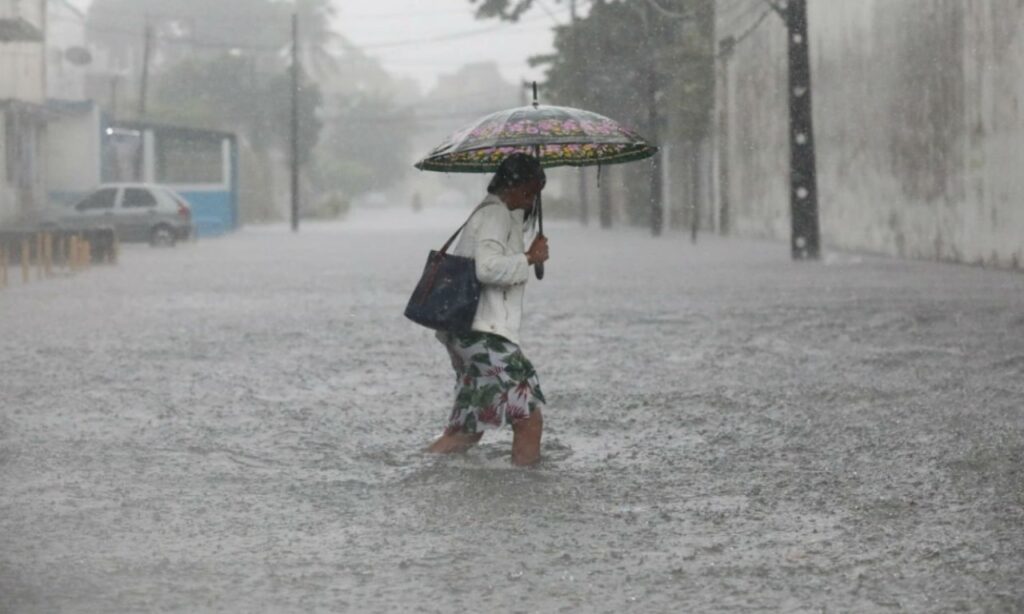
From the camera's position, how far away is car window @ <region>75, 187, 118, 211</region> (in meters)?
36.5

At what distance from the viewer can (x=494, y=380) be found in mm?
7387

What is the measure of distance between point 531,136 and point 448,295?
0.72 meters

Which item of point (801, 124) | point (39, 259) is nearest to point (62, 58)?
point (39, 259)

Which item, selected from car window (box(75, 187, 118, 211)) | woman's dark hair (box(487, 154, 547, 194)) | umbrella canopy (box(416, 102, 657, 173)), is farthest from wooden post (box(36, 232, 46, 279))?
woman's dark hair (box(487, 154, 547, 194))

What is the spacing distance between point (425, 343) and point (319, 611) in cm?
845

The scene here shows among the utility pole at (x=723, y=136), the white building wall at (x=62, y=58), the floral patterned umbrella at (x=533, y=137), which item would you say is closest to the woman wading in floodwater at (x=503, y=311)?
the floral patterned umbrella at (x=533, y=137)

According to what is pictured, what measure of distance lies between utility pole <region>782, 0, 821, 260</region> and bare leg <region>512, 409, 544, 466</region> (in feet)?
60.9

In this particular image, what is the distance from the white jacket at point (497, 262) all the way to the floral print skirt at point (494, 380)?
0.07 meters

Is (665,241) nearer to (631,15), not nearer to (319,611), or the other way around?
(631,15)

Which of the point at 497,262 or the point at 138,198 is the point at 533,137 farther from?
the point at 138,198

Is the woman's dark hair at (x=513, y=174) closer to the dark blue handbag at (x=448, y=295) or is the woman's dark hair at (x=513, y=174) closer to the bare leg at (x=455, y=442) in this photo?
the dark blue handbag at (x=448, y=295)

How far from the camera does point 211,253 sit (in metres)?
33.3

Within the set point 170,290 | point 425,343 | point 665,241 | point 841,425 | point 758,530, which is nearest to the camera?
point 758,530

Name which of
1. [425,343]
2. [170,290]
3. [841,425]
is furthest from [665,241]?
[841,425]
